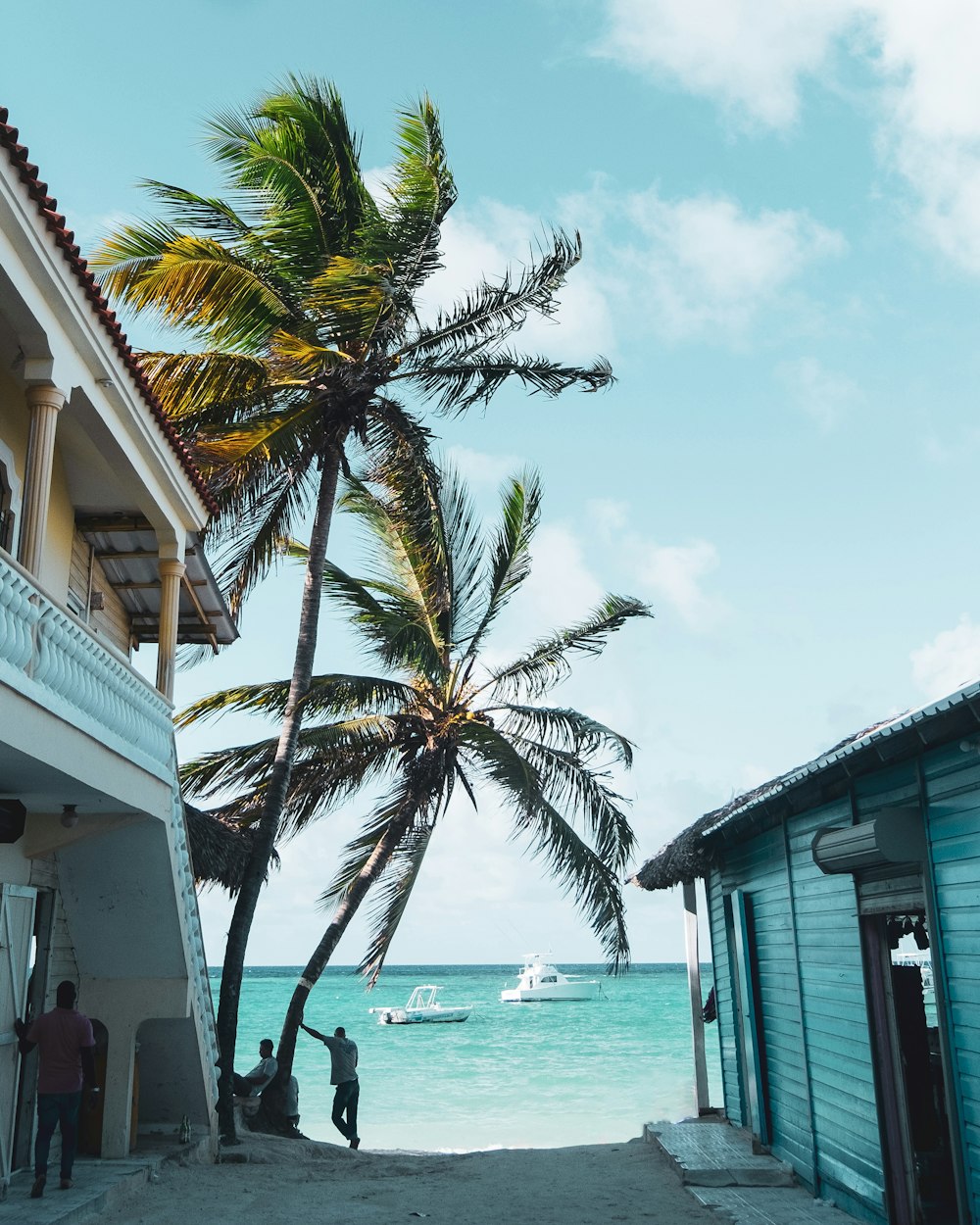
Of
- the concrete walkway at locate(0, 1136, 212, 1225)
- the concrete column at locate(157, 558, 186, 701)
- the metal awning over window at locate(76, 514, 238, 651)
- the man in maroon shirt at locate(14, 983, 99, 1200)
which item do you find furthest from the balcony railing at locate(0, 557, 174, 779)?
the concrete walkway at locate(0, 1136, 212, 1225)

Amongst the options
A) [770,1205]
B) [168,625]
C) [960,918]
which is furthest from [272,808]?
[960,918]

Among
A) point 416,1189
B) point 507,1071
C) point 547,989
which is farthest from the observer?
point 547,989

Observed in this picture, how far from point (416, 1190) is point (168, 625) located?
5.69 meters

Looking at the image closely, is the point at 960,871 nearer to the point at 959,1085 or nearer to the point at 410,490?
the point at 959,1085

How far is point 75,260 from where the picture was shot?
26.0ft

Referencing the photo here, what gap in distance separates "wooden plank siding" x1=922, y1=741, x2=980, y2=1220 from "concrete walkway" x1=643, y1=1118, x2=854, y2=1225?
7.61 ft

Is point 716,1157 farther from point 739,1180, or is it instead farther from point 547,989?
point 547,989

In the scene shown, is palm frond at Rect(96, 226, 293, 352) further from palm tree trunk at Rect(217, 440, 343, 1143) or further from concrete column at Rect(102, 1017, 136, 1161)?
concrete column at Rect(102, 1017, 136, 1161)

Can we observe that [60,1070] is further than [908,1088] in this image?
No

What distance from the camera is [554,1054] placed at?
48.6 m

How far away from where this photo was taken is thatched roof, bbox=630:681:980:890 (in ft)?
19.6

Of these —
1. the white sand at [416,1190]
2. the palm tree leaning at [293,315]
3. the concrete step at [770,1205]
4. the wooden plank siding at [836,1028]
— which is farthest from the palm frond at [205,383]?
the concrete step at [770,1205]

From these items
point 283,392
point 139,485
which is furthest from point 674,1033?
point 139,485

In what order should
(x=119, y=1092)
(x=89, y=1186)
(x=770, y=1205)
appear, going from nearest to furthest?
1. (x=770, y=1205)
2. (x=89, y=1186)
3. (x=119, y=1092)
